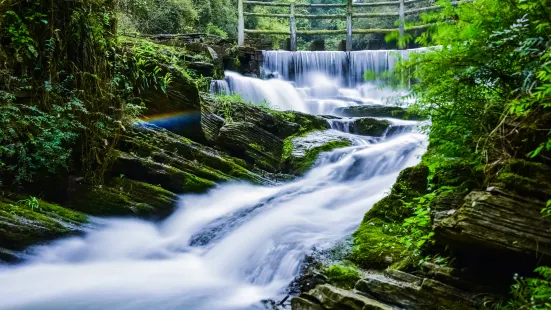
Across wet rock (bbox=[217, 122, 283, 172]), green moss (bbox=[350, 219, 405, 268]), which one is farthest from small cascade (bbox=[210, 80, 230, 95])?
green moss (bbox=[350, 219, 405, 268])

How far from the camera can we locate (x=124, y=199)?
5.84 m

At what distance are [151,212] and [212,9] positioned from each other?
1456cm

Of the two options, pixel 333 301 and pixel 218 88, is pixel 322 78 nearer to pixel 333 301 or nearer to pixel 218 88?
pixel 218 88

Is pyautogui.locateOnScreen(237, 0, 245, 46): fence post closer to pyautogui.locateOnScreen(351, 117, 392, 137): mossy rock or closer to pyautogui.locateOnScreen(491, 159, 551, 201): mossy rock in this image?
pyautogui.locateOnScreen(351, 117, 392, 137): mossy rock

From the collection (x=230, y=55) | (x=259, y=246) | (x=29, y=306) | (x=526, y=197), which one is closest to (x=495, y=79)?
(x=526, y=197)

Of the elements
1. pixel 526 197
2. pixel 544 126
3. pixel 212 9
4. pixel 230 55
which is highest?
pixel 212 9

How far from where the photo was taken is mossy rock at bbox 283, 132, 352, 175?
8102 mm

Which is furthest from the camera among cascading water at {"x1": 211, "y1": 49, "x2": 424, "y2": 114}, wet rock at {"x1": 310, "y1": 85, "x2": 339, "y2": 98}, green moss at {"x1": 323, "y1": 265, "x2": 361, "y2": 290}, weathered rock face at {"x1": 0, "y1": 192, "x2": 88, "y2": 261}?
wet rock at {"x1": 310, "y1": 85, "x2": 339, "y2": 98}

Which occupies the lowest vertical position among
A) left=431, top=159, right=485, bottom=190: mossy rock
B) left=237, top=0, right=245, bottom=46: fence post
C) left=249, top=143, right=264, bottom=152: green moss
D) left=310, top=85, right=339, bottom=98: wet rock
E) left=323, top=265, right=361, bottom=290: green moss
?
left=323, top=265, right=361, bottom=290: green moss

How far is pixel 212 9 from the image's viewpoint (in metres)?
18.6

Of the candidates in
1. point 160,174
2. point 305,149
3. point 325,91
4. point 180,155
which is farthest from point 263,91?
point 160,174

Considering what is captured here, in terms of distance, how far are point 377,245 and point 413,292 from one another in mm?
987

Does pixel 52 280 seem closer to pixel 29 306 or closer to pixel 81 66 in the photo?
pixel 29 306

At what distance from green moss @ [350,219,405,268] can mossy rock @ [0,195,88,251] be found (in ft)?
11.1
